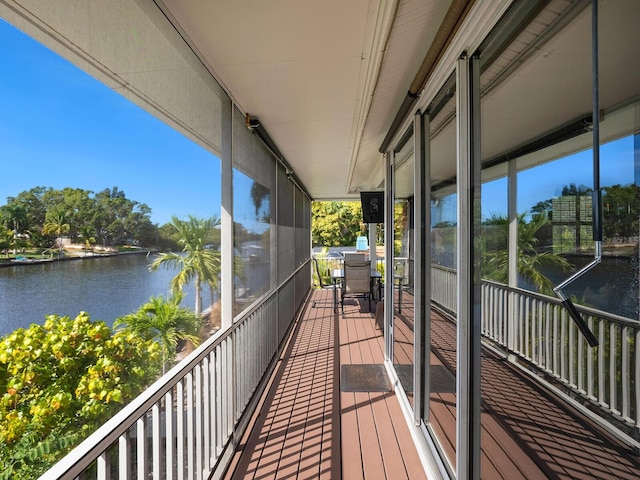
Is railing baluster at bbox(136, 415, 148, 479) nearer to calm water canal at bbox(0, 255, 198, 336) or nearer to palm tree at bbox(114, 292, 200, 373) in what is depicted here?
palm tree at bbox(114, 292, 200, 373)

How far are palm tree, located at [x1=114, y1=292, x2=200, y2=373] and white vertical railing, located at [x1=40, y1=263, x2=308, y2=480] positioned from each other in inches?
5.3

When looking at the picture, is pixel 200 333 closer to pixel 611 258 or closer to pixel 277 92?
pixel 277 92

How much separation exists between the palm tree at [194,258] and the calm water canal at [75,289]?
0.45 feet

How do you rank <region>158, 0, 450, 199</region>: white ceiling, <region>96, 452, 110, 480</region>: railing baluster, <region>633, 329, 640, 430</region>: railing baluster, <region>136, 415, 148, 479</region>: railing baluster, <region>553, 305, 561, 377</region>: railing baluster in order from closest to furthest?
1. <region>633, 329, 640, 430</region>: railing baluster
2. <region>553, 305, 561, 377</region>: railing baluster
3. <region>96, 452, 110, 480</region>: railing baluster
4. <region>136, 415, 148, 479</region>: railing baluster
5. <region>158, 0, 450, 199</region>: white ceiling

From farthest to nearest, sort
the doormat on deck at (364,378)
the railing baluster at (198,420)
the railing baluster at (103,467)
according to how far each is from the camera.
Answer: the doormat on deck at (364,378)
the railing baluster at (198,420)
the railing baluster at (103,467)

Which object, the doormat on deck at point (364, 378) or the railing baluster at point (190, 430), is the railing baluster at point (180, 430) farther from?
the doormat on deck at point (364, 378)

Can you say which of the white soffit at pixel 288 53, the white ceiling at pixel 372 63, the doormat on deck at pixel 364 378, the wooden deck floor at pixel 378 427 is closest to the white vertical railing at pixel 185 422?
the wooden deck floor at pixel 378 427

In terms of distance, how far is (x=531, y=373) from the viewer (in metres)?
0.91

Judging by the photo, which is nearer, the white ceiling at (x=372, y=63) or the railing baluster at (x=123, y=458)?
the white ceiling at (x=372, y=63)

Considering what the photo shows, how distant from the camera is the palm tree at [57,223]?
845 mm

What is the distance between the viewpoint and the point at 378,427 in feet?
8.35

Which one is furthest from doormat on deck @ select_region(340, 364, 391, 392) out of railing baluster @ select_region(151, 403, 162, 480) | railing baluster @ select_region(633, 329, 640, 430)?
railing baluster @ select_region(633, 329, 640, 430)

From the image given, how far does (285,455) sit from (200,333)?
1.05 meters

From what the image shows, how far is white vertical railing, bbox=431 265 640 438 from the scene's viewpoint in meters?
0.58
